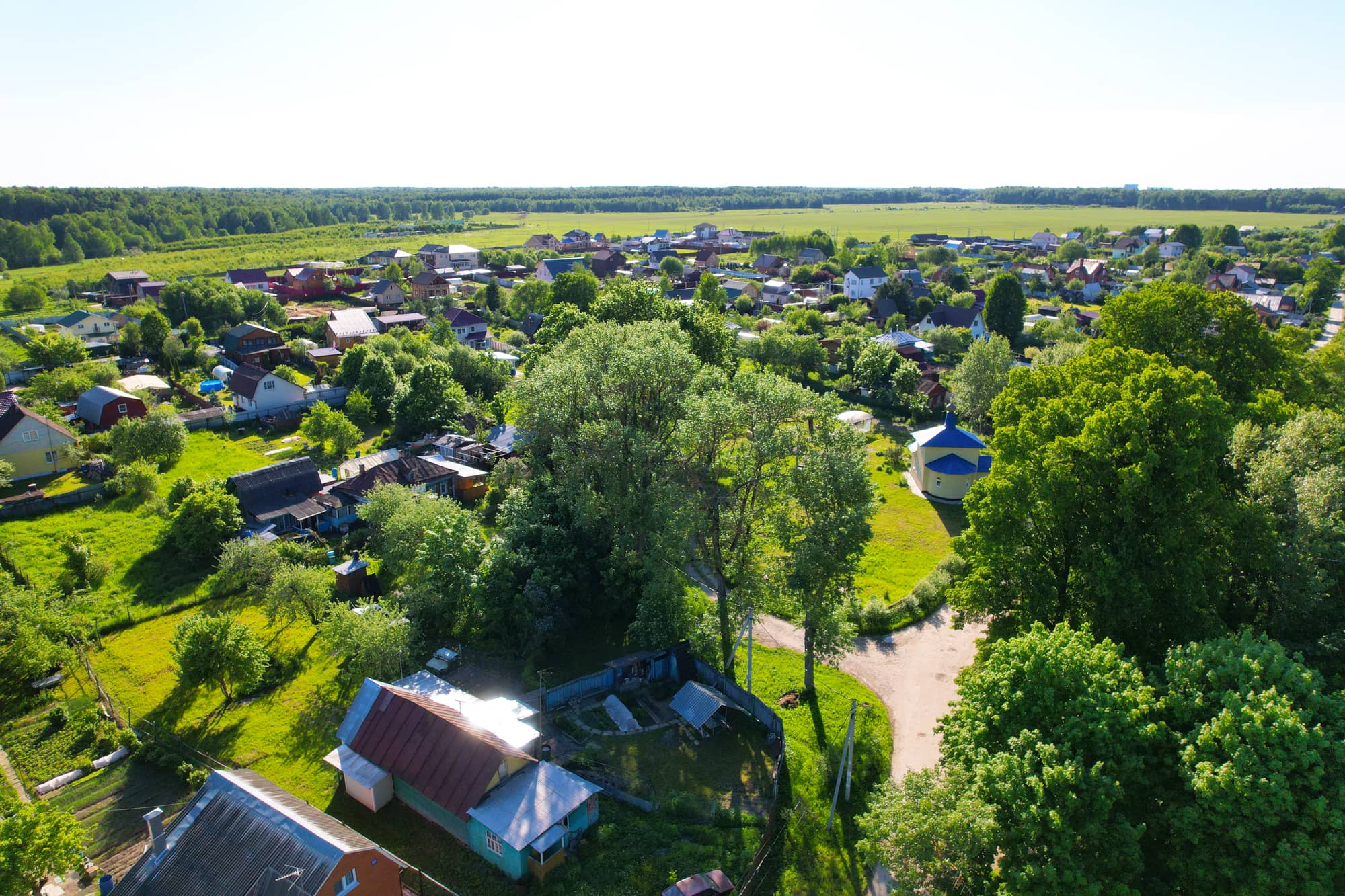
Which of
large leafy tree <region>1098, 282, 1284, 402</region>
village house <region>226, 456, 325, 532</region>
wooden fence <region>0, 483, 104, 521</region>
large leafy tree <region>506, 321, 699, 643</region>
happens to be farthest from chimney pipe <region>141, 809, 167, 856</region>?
large leafy tree <region>1098, 282, 1284, 402</region>

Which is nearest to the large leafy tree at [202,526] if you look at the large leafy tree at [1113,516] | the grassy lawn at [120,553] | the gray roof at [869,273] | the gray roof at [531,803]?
the grassy lawn at [120,553]

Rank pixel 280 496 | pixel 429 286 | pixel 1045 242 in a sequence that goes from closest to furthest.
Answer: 1. pixel 280 496
2. pixel 429 286
3. pixel 1045 242

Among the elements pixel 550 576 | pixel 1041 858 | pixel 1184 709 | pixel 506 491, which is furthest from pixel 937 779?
pixel 506 491

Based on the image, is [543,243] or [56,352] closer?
[56,352]

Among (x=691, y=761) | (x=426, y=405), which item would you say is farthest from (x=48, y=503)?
(x=691, y=761)

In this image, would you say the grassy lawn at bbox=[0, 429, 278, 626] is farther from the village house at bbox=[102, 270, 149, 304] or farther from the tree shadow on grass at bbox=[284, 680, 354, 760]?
the village house at bbox=[102, 270, 149, 304]

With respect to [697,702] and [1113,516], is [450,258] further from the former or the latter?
[1113,516]

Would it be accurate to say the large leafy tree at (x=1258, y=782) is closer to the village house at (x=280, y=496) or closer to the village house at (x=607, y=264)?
the village house at (x=280, y=496)
